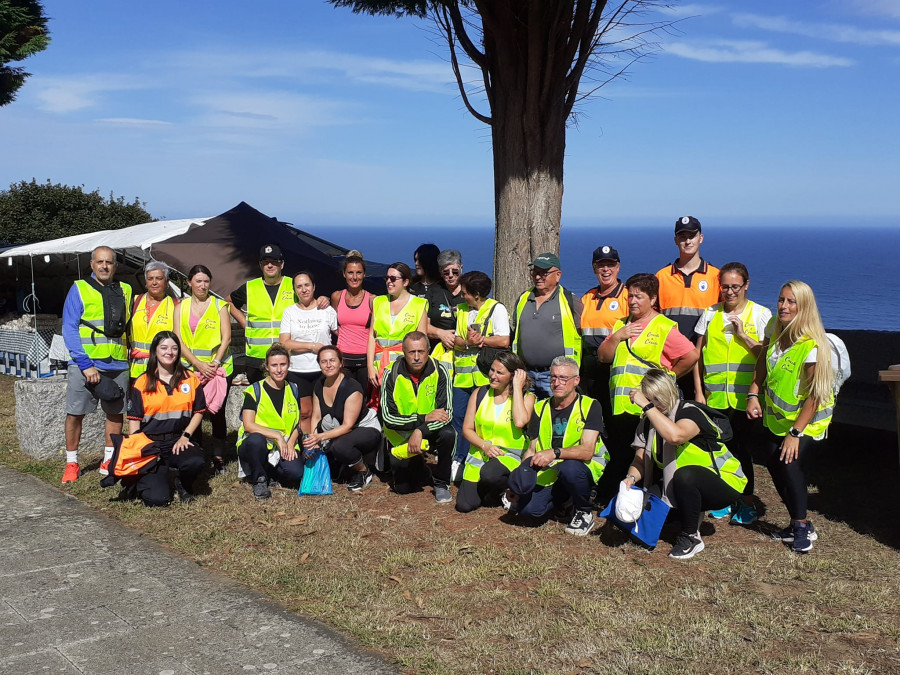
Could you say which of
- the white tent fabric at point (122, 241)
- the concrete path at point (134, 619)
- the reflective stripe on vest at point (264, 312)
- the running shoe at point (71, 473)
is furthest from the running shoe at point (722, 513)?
the white tent fabric at point (122, 241)

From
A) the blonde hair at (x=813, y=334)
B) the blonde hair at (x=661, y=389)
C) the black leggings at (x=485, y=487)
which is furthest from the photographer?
the black leggings at (x=485, y=487)

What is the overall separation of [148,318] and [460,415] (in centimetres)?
281

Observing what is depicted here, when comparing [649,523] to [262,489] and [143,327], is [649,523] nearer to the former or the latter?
[262,489]

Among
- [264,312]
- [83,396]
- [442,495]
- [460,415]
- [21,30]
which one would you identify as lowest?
[442,495]

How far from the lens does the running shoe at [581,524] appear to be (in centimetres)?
583

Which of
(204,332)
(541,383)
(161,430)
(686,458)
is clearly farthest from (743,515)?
(204,332)

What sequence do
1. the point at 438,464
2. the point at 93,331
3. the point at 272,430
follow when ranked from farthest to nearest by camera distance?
the point at 93,331 → the point at 272,430 → the point at 438,464

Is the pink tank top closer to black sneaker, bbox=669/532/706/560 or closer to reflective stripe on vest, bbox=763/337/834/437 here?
black sneaker, bbox=669/532/706/560

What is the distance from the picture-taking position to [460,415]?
6973 mm

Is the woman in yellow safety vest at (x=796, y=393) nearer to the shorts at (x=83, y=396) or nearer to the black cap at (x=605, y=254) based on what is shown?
the black cap at (x=605, y=254)

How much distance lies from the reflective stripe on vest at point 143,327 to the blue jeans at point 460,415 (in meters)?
2.59

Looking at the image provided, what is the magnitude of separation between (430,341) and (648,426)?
2.38 m

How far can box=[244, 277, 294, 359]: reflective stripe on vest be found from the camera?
766cm

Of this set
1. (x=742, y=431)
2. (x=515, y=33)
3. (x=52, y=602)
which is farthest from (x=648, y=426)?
(x=515, y=33)
